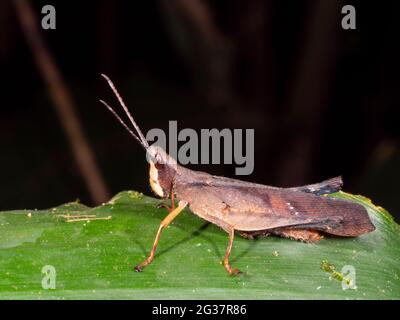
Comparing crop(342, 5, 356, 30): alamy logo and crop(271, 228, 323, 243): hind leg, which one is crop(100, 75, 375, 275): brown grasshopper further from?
crop(342, 5, 356, 30): alamy logo

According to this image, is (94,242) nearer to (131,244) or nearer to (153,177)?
(131,244)

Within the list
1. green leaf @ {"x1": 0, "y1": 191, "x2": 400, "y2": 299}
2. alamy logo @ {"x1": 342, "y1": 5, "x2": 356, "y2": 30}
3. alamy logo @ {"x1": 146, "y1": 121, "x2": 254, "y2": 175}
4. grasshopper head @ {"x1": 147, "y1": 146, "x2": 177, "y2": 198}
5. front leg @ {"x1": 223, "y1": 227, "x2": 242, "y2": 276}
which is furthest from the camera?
alamy logo @ {"x1": 342, "y1": 5, "x2": 356, "y2": 30}

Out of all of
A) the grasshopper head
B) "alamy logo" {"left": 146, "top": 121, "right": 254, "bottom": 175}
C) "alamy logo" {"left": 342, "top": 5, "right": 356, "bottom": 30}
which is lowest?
"alamy logo" {"left": 146, "top": 121, "right": 254, "bottom": 175}

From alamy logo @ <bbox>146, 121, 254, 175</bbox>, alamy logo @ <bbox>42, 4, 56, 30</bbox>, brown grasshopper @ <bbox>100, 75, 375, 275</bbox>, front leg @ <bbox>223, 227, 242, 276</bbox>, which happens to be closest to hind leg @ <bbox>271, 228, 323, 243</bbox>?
brown grasshopper @ <bbox>100, 75, 375, 275</bbox>

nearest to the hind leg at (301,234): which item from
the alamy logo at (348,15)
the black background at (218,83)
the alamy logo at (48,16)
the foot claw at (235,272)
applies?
the foot claw at (235,272)

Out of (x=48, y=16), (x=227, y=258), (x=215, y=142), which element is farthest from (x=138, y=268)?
(x=48, y=16)

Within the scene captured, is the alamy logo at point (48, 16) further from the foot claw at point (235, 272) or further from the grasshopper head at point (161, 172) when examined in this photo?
the foot claw at point (235, 272)
